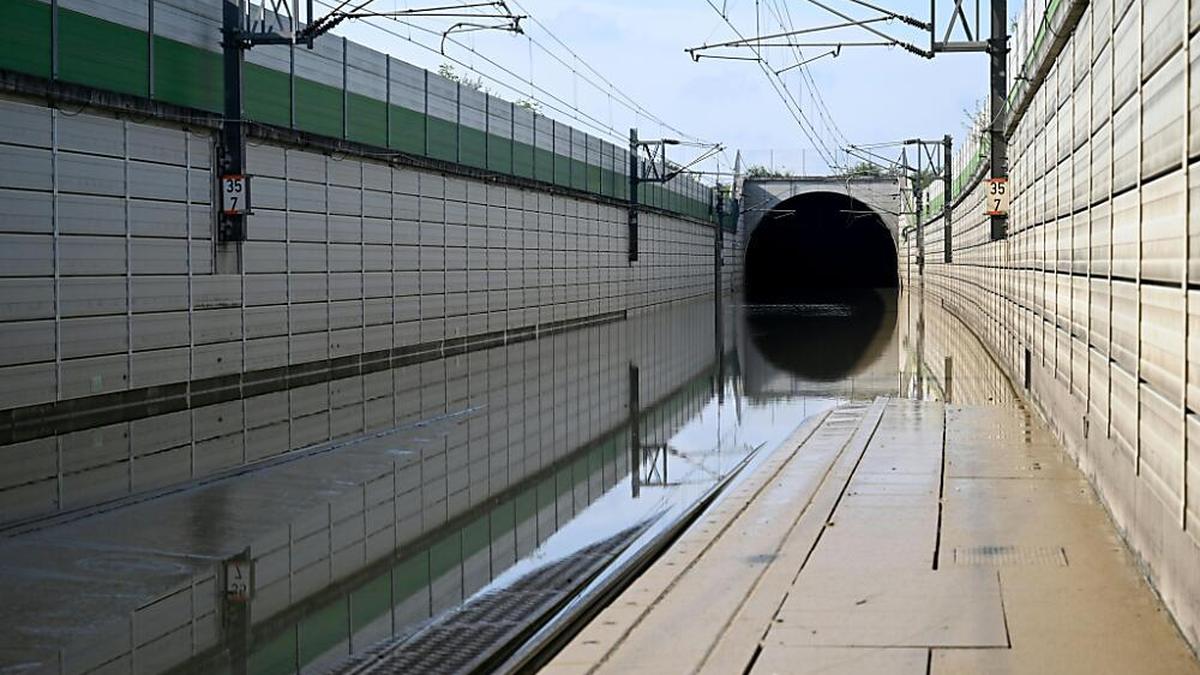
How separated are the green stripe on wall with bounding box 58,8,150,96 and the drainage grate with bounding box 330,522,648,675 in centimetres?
1119

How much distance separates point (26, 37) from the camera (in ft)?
55.5

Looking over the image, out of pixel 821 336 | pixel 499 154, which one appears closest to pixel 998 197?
pixel 499 154

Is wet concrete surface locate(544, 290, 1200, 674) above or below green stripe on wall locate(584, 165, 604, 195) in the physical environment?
below

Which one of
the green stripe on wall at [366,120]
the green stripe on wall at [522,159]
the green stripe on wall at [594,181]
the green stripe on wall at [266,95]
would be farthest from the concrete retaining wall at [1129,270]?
the green stripe on wall at [594,181]

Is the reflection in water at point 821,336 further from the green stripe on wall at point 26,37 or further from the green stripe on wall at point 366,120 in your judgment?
the green stripe on wall at point 26,37

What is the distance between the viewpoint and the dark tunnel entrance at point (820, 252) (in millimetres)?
97312

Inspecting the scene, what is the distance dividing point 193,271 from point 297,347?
3.50 m

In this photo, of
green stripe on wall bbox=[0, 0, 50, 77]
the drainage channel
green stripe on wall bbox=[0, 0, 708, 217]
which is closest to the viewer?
the drainage channel

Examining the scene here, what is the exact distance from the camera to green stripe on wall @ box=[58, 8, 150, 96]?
58.2ft

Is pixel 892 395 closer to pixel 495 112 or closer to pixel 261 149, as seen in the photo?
pixel 261 149

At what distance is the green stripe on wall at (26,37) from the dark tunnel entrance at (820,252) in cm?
7805

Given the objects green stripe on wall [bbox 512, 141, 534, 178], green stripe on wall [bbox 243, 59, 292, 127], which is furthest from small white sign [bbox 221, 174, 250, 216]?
green stripe on wall [bbox 512, 141, 534, 178]

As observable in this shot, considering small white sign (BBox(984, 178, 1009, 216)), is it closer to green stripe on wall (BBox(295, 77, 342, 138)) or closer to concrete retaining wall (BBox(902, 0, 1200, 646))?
concrete retaining wall (BBox(902, 0, 1200, 646))

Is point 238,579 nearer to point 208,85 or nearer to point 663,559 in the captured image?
point 663,559
